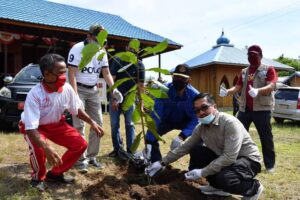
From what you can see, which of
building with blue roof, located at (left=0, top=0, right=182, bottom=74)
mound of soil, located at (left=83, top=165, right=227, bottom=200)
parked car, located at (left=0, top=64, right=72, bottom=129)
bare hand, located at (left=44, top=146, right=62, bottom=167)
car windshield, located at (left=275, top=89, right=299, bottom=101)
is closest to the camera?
bare hand, located at (left=44, top=146, right=62, bottom=167)

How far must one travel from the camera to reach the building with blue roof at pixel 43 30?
12.7 metres

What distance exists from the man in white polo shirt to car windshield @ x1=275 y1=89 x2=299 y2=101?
9.09m

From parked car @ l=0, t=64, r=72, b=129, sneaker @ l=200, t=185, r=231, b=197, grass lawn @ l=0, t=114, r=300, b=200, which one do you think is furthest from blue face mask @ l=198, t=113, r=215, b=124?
parked car @ l=0, t=64, r=72, b=129

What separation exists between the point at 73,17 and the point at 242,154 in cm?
1304

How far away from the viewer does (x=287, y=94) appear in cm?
1204

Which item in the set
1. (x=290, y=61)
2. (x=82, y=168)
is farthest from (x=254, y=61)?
(x=290, y=61)

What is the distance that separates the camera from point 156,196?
3346 mm

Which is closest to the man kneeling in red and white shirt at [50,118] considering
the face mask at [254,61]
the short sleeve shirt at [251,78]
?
the short sleeve shirt at [251,78]

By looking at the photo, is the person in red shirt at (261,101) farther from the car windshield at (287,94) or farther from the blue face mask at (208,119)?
the car windshield at (287,94)

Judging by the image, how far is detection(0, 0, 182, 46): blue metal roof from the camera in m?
12.9

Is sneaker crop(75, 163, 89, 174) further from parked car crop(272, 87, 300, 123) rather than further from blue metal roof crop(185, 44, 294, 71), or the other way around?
blue metal roof crop(185, 44, 294, 71)

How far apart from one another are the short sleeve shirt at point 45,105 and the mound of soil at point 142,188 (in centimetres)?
80

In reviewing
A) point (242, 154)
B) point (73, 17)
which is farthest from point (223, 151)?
point (73, 17)

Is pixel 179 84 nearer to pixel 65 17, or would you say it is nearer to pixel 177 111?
pixel 177 111
